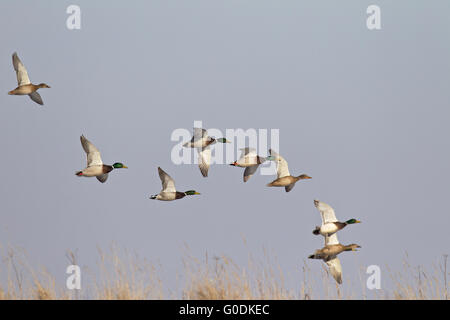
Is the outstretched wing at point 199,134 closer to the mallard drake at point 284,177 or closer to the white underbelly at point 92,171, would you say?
the mallard drake at point 284,177

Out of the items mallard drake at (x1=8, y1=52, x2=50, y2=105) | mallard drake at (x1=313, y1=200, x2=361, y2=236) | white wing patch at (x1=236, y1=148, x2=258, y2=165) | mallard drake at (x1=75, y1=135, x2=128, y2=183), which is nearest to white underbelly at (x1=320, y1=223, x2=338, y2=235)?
mallard drake at (x1=313, y1=200, x2=361, y2=236)

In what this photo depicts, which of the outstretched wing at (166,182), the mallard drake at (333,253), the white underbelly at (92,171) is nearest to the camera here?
the mallard drake at (333,253)

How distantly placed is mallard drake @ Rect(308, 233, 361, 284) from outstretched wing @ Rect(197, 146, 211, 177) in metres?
4.03

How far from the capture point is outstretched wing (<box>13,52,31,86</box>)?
1323 centimetres

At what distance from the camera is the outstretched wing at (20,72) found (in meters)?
13.2

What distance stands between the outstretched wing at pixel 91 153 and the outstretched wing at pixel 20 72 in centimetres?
234

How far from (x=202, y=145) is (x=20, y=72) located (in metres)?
3.99

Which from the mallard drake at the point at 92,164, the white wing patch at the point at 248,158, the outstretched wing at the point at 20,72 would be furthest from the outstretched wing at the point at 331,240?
the outstretched wing at the point at 20,72

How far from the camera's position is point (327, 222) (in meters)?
10.1

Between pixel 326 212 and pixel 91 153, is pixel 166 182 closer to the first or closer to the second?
pixel 91 153
